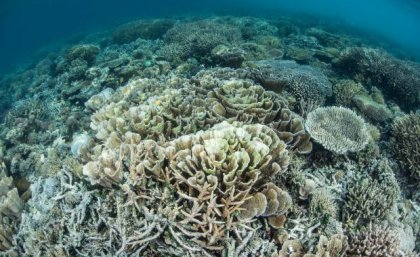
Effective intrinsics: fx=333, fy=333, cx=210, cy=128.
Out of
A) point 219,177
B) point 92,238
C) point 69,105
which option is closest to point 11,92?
point 69,105

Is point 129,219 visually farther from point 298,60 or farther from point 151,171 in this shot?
point 298,60

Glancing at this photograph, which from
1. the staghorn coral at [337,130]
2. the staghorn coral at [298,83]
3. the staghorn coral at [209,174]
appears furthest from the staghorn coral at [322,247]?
the staghorn coral at [298,83]

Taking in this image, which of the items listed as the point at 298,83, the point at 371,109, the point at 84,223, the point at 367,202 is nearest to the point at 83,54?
the point at 298,83

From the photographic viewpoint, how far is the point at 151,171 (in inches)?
145

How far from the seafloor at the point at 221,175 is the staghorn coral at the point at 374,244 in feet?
0.05

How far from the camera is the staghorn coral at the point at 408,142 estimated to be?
18.5ft

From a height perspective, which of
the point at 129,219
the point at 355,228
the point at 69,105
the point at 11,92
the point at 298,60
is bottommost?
the point at 11,92

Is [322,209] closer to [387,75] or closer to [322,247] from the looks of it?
[322,247]

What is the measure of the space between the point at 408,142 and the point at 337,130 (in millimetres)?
1474

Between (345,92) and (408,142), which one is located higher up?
(408,142)

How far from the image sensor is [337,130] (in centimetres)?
550

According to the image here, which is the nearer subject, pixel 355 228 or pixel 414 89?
pixel 355 228

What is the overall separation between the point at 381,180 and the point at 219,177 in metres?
3.12

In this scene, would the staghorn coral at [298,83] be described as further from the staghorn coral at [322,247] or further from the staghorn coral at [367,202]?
the staghorn coral at [322,247]
